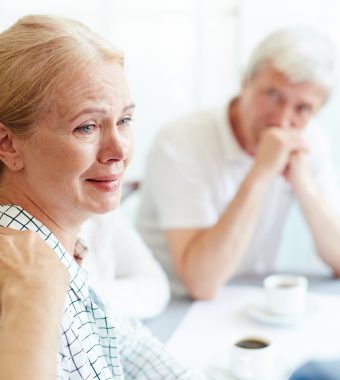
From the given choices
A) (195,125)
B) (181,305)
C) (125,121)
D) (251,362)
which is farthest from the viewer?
(195,125)

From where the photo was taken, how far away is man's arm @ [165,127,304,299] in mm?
1642

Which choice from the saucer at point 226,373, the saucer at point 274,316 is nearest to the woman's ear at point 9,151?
the saucer at point 226,373

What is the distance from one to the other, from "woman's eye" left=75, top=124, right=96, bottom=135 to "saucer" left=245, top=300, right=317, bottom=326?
70 cm

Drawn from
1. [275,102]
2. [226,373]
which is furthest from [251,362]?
[275,102]

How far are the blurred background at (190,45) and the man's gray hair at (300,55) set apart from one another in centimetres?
83

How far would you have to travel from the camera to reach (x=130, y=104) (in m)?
0.99

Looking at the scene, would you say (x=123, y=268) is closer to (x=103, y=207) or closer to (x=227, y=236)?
(x=227, y=236)

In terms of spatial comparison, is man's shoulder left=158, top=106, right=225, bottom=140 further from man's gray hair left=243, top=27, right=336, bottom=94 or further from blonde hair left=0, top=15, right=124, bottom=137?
blonde hair left=0, top=15, right=124, bottom=137

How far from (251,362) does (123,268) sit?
1.71 feet

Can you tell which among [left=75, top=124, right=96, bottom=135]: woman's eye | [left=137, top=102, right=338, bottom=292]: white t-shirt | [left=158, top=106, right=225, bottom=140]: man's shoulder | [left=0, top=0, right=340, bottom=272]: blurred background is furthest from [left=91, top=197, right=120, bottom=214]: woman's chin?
[left=0, top=0, right=340, bottom=272]: blurred background

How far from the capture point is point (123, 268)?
63.5 inches

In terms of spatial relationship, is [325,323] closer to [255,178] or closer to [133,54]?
[255,178]

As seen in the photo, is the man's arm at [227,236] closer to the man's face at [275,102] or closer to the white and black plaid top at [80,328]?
the man's face at [275,102]

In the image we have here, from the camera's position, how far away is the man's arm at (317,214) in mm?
1834
